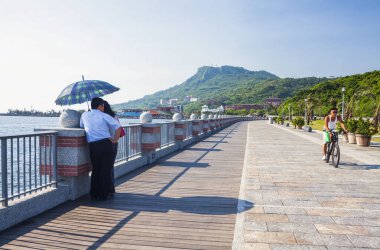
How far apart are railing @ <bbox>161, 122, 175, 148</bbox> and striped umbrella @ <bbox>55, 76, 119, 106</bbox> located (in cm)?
663

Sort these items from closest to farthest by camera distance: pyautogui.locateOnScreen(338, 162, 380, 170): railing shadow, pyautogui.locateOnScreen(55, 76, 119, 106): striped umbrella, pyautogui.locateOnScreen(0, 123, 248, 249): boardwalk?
pyautogui.locateOnScreen(0, 123, 248, 249): boardwalk, pyautogui.locateOnScreen(55, 76, 119, 106): striped umbrella, pyautogui.locateOnScreen(338, 162, 380, 170): railing shadow

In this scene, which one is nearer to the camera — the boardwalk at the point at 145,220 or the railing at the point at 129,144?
the boardwalk at the point at 145,220

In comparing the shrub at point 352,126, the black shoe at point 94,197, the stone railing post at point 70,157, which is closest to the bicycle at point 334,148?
the black shoe at point 94,197

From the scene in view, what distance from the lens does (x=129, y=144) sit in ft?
32.5

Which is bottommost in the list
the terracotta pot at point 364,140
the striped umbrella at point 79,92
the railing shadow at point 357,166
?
the railing shadow at point 357,166

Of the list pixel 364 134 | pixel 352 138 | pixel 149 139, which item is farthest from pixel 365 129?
pixel 149 139

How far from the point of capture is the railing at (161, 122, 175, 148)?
13799 millimetres

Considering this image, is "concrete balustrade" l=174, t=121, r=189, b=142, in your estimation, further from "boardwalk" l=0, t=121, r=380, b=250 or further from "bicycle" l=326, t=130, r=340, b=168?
"bicycle" l=326, t=130, r=340, b=168

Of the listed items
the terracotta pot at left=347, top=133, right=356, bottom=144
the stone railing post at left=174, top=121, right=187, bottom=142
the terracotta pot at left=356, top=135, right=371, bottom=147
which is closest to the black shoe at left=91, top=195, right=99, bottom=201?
the stone railing post at left=174, top=121, right=187, bottom=142

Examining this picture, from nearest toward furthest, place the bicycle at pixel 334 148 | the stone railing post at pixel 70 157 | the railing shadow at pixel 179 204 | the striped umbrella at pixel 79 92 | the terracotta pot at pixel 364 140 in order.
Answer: the railing shadow at pixel 179 204 < the stone railing post at pixel 70 157 < the striped umbrella at pixel 79 92 < the bicycle at pixel 334 148 < the terracotta pot at pixel 364 140

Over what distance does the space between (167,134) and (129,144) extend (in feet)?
14.7

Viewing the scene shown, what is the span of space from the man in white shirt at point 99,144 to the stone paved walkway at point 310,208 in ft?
8.05

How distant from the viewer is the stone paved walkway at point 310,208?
4438mm

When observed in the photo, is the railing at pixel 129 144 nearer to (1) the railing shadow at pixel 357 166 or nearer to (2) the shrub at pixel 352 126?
(1) the railing shadow at pixel 357 166
